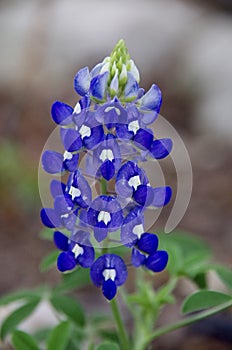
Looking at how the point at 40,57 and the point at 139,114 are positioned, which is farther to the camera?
the point at 40,57

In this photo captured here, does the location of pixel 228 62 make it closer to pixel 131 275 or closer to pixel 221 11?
pixel 221 11

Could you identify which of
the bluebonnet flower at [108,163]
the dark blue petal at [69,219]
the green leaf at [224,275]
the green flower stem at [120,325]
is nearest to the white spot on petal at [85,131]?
the bluebonnet flower at [108,163]

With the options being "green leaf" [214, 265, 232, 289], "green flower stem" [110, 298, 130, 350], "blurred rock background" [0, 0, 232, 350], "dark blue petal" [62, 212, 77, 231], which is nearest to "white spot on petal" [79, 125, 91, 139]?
"dark blue petal" [62, 212, 77, 231]

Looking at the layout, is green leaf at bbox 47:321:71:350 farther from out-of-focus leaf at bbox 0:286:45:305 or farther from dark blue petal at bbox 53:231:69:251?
dark blue petal at bbox 53:231:69:251

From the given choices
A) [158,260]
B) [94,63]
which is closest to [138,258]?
[158,260]

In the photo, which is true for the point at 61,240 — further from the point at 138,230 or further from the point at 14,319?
the point at 14,319

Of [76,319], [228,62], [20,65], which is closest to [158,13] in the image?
[228,62]
